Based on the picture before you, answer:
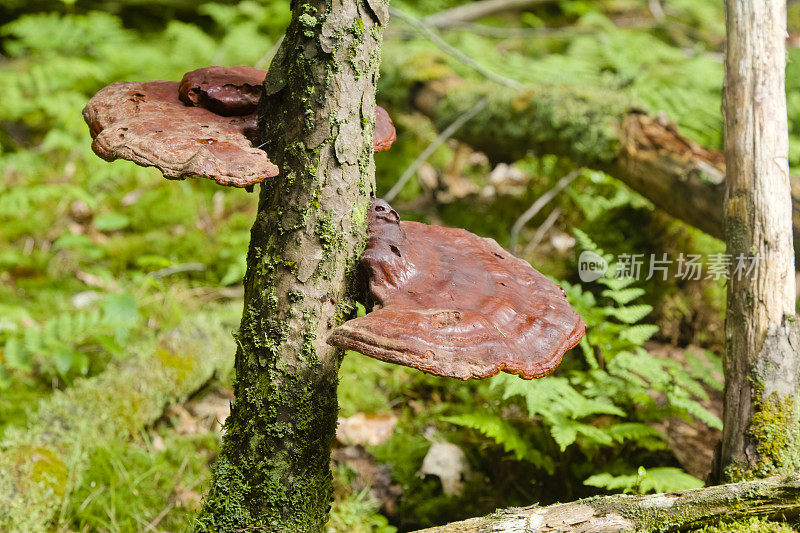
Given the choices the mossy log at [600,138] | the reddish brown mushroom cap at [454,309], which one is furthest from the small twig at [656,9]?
the reddish brown mushroom cap at [454,309]

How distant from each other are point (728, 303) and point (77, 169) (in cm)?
734

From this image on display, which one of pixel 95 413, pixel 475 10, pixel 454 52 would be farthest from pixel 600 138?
pixel 475 10

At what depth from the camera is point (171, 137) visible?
201 centimetres

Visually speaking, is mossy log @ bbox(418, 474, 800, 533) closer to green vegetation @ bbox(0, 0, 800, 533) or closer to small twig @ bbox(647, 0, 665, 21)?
green vegetation @ bbox(0, 0, 800, 533)

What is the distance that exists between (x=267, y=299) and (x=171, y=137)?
0.73m

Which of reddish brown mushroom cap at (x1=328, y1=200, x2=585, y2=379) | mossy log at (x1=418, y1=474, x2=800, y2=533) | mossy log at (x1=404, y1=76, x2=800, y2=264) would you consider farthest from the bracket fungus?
mossy log at (x1=404, y1=76, x2=800, y2=264)

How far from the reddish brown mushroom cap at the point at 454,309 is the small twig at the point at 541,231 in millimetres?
3606

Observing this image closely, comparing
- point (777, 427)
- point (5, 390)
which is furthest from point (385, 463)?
point (5, 390)

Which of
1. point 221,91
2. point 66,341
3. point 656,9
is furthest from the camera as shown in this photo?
point 656,9

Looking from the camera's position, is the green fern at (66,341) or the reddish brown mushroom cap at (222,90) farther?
the green fern at (66,341)

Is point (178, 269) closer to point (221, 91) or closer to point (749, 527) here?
Answer: point (221, 91)

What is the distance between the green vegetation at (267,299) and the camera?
3.51 m

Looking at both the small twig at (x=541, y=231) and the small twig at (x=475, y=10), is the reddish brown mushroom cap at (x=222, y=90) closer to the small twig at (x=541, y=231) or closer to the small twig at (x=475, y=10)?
the small twig at (x=541, y=231)

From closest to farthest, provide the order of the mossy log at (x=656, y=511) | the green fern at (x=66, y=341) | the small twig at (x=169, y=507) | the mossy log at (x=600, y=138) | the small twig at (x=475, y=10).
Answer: the mossy log at (x=656, y=511) < the small twig at (x=169, y=507) < the green fern at (x=66, y=341) < the mossy log at (x=600, y=138) < the small twig at (x=475, y=10)
